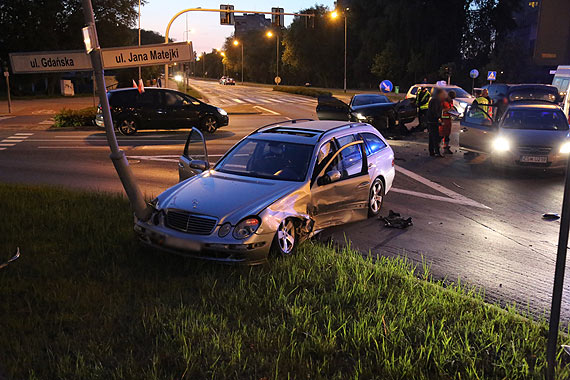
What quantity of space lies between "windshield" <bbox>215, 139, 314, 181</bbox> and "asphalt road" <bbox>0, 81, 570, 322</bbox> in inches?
48.9

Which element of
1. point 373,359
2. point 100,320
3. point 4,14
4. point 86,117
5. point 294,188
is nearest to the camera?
point 373,359

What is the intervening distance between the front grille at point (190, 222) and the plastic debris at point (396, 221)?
3397 millimetres

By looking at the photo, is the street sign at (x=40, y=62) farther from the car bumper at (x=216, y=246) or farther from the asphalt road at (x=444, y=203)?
the asphalt road at (x=444, y=203)

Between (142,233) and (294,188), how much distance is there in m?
1.89

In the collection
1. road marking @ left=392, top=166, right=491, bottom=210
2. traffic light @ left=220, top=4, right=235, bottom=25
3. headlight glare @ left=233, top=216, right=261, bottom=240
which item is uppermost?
traffic light @ left=220, top=4, right=235, bottom=25

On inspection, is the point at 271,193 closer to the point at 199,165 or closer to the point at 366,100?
the point at 199,165

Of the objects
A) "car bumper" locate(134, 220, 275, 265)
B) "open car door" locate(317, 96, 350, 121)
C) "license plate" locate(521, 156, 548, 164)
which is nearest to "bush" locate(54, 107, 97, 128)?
"open car door" locate(317, 96, 350, 121)

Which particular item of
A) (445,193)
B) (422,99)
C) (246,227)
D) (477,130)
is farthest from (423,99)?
(246,227)

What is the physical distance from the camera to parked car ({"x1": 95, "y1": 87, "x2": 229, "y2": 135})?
20641 mm

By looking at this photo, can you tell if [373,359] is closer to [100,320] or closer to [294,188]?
[100,320]

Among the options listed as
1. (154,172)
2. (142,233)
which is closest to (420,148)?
(154,172)

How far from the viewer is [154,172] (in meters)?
13.0

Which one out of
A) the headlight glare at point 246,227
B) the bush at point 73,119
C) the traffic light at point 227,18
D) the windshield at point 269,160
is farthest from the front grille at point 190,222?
the traffic light at point 227,18

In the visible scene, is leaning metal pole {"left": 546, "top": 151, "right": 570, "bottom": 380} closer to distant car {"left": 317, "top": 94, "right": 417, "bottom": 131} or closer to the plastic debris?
the plastic debris
